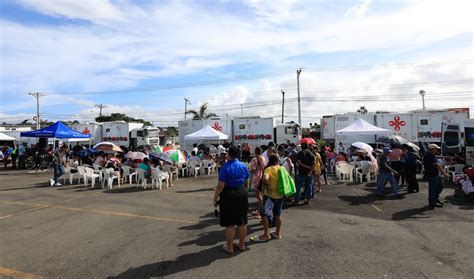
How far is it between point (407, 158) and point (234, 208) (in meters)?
7.72

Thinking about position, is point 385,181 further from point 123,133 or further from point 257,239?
point 123,133

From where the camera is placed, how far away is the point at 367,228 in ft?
22.0

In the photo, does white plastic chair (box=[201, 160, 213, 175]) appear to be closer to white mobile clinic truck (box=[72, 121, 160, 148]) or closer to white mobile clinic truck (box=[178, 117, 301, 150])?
white mobile clinic truck (box=[178, 117, 301, 150])

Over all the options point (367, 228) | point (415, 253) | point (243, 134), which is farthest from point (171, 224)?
point (243, 134)

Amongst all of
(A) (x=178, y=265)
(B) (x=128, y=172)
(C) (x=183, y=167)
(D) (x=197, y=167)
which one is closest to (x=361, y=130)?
(D) (x=197, y=167)

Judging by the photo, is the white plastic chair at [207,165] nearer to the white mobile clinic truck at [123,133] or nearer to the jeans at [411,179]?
the jeans at [411,179]

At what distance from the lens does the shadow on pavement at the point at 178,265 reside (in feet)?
14.9

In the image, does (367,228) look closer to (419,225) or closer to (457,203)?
(419,225)

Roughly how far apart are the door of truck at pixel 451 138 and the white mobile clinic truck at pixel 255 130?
31.8ft

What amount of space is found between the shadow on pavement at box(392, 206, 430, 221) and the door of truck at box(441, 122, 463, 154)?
957 centimetres

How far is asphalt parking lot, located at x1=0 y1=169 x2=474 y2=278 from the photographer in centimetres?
467

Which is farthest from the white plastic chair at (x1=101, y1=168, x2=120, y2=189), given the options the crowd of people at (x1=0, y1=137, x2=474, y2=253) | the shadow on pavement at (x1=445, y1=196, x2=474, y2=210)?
the shadow on pavement at (x1=445, y1=196, x2=474, y2=210)

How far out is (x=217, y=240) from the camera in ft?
19.5

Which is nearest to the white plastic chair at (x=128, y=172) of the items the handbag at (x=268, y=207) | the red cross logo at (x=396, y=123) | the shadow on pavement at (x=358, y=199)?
the shadow on pavement at (x=358, y=199)
